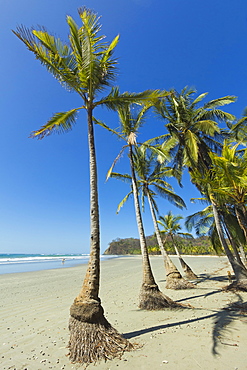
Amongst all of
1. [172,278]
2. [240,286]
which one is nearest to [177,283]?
[172,278]

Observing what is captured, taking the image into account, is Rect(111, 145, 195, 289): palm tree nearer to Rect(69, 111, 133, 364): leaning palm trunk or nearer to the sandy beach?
the sandy beach

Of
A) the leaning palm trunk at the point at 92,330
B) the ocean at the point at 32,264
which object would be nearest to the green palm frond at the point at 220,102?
the leaning palm trunk at the point at 92,330

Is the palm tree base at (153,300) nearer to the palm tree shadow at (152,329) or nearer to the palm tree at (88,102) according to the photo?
the palm tree shadow at (152,329)

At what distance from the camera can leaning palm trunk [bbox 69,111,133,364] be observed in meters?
3.72

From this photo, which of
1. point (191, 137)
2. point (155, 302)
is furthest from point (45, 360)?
point (191, 137)

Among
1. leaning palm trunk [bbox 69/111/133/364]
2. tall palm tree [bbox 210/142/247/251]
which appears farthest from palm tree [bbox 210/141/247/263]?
leaning palm trunk [bbox 69/111/133/364]

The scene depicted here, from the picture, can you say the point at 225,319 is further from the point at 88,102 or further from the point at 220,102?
the point at 220,102

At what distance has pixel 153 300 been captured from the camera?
263 inches

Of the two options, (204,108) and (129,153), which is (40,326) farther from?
(204,108)

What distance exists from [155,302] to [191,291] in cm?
414

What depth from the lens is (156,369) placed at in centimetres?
332

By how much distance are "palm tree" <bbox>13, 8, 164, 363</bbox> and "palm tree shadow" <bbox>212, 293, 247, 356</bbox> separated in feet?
6.66

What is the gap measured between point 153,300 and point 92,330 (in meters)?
3.46

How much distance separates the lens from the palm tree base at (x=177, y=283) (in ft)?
34.0
